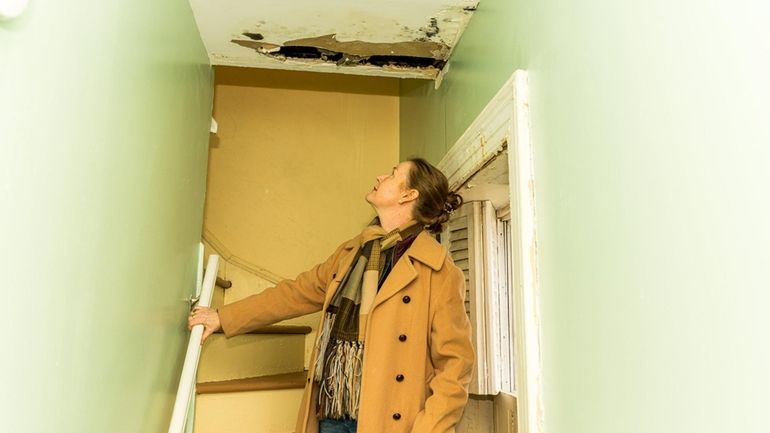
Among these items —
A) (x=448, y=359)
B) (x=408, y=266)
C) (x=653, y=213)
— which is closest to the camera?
(x=653, y=213)

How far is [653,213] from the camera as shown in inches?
31.1

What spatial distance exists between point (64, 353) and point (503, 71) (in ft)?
3.71

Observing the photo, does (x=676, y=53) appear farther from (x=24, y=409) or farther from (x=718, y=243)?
(x=24, y=409)

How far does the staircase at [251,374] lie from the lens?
1989mm

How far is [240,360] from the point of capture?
2.29 metres

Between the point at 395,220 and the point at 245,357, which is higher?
the point at 395,220

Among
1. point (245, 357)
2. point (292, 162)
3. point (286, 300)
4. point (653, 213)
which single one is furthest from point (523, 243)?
point (292, 162)

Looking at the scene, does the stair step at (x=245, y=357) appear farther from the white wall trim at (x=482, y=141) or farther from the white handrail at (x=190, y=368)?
the white wall trim at (x=482, y=141)

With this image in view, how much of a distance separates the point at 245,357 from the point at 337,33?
1.29m

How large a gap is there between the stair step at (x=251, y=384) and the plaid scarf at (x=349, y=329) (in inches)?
15.5

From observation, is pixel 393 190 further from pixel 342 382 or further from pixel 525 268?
pixel 525 268

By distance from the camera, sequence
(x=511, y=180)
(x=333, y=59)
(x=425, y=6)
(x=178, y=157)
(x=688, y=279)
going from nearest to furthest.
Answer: (x=688, y=279)
(x=511, y=180)
(x=178, y=157)
(x=425, y=6)
(x=333, y=59)

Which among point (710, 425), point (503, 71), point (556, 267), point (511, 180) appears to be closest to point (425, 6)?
point (503, 71)

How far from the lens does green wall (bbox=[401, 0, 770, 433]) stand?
24.9 inches
